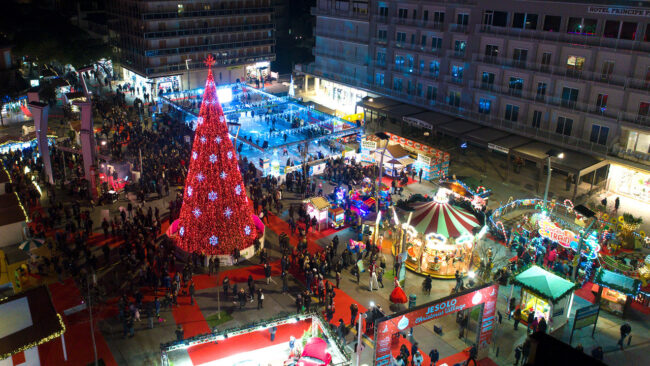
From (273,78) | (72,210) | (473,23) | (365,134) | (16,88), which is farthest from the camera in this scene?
(273,78)

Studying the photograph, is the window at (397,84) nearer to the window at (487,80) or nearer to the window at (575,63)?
the window at (487,80)

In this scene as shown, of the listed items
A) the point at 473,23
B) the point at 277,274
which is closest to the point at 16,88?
the point at 277,274

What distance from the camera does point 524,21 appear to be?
142ft

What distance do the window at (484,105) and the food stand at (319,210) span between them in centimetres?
2059

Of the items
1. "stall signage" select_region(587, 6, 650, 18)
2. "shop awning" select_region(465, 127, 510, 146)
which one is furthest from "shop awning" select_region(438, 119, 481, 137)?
"stall signage" select_region(587, 6, 650, 18)

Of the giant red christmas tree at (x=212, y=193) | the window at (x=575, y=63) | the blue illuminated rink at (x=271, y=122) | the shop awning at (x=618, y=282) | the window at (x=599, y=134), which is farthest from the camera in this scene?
the blue illuminated rink at (x=271, y=122)

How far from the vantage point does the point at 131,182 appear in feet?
133

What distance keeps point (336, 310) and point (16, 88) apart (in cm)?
4859

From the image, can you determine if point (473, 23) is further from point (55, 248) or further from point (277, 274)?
point (55, 248)

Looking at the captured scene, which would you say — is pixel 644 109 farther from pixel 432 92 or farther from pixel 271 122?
pixel 271 122

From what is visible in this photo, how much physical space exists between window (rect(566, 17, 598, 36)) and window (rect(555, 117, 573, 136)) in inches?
264

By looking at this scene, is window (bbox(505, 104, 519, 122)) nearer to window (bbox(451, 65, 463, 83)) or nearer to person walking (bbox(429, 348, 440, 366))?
window (bbox(451, 65, 463, 83))

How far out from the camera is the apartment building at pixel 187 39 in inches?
2584

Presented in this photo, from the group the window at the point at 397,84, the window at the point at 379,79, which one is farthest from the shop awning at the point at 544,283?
the window at the point at 379,79
